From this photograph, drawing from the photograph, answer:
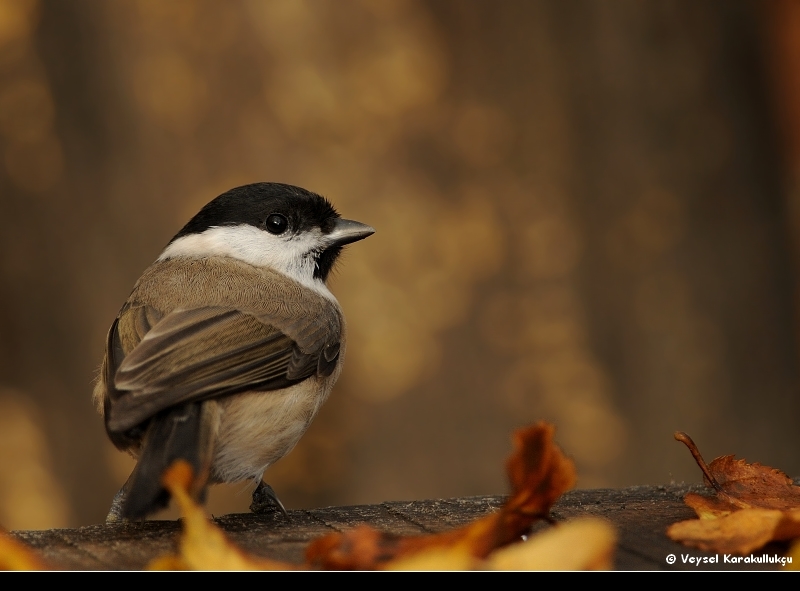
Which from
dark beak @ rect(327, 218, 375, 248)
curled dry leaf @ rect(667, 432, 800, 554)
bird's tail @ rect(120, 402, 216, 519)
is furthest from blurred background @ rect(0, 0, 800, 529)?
curled dry leaf @ rect(667, 432, 800, 554)

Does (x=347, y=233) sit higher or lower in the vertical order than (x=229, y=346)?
higher

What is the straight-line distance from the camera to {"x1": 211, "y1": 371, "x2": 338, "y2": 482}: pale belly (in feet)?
7.70

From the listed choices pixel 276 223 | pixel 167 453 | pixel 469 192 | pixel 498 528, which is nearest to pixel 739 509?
pixel 498 528

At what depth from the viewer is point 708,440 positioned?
3.92 metres

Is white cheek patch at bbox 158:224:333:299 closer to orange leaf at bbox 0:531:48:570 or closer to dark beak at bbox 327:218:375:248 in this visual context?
dark beak at bbox 327:218:375:248

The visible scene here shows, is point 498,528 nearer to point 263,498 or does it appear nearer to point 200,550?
point 200,550

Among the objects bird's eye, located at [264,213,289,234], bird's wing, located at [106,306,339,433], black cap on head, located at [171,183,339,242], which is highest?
black cap on head, located at [171,183,339,242]

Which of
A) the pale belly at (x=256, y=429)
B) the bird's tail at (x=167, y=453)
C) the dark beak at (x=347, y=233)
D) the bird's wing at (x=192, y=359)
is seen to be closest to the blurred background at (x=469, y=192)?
the dark beak at (x=347, y=233)

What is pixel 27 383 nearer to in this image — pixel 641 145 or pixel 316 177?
pixel 316 177

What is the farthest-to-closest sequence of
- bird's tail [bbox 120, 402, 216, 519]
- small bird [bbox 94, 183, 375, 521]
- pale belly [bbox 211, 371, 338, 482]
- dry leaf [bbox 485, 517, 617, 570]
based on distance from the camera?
pale belly [bbox 211, 371, 338, 482] < small bird [bbox 94, 183, 375, 521] < bird's tail [bbox 120, 402, 216, 519] < dry leaf [bbox 485, 517, 617, 570]

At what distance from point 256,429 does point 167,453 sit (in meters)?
0.40

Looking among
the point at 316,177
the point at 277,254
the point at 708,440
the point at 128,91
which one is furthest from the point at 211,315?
the point at 708,440

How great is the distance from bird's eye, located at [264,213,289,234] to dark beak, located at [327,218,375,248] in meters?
0.15

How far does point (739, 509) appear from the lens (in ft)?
6.01
